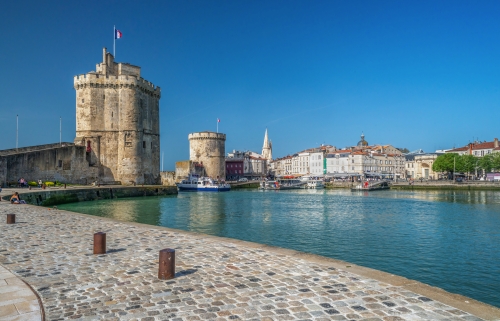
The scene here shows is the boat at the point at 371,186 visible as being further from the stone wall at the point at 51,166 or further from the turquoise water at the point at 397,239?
the stone wall at the point at 51,166

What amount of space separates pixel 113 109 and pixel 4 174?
13263 mm

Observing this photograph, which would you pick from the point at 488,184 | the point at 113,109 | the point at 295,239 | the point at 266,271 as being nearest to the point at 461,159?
the point at 488,184

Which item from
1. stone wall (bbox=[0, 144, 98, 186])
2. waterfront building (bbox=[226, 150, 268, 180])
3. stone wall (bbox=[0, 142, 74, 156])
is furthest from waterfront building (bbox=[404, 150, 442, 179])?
stone wall (bbox=[0, 142, 74, 156])

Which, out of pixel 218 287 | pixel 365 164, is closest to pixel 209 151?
pixel 365 164

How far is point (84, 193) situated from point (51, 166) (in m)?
6.13

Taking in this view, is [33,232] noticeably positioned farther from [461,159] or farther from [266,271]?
[461,159]

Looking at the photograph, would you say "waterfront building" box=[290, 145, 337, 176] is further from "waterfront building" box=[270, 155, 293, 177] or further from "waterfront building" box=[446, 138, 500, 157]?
"waterfront building" box=[446, 138, 500, 157]

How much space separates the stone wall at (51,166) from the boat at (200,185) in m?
23.3

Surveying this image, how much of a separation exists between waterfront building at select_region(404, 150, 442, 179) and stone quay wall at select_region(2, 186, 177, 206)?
2950 inches

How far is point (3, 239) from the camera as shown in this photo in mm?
9688

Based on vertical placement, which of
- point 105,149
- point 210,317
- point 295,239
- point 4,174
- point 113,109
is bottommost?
point 295,239

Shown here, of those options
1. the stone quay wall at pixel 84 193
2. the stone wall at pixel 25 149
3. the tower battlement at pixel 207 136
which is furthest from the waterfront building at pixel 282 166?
the stone wall at pixel 25 149

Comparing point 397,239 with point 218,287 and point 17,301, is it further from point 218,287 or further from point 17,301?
point 17,301

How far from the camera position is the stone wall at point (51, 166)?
3294 cm
